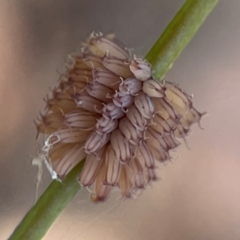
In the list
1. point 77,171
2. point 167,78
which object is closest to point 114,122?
point 77,171

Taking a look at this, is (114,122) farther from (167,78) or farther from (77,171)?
(167,78)

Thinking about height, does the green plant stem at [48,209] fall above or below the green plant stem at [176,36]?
below

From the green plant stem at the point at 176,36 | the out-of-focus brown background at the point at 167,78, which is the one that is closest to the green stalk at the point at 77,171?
the green plant stem at the point at 176,36

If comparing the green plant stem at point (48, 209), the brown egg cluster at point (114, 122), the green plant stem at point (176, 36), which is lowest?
the green plant stem at point (48, 209)

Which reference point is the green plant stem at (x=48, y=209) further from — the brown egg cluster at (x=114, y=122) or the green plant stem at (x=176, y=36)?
the green plant stem at (x=176, y=36)

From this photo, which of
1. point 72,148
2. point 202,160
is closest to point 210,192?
point 202,160

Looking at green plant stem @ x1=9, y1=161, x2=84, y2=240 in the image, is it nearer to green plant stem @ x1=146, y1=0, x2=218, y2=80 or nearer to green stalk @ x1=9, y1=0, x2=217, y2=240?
green stalk @ x1=9, y1=0, x2=217, y2=240

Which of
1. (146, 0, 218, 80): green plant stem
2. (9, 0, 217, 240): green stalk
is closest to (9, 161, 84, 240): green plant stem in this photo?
(9, 0, 217, 240): green stalk

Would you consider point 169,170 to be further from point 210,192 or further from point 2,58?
point 2,58
